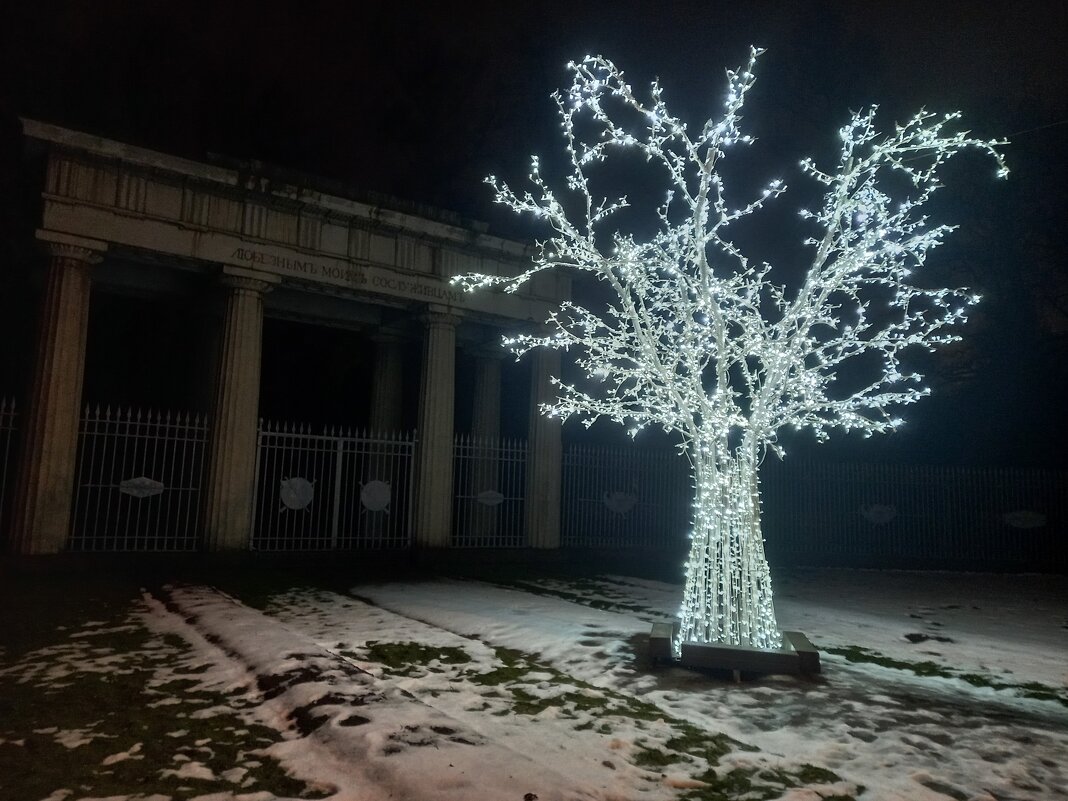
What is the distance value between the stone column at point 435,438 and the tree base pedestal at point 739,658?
851 centimetres

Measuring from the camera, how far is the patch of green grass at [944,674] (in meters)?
5.46

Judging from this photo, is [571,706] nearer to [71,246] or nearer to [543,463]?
[543,463]

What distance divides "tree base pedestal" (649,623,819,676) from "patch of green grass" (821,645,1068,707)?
3.02 ft

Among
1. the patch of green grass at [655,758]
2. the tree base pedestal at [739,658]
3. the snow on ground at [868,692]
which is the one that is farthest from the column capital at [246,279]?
the patch of green grass at [655,758]

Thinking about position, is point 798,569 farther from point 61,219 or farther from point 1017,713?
point 61,219

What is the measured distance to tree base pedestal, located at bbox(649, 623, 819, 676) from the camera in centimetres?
564

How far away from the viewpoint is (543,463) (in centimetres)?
1530

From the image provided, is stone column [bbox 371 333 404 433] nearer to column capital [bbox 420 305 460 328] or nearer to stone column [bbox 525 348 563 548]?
column capital [bbox 420 305 460 328]

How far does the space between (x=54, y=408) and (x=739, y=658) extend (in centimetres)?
1060

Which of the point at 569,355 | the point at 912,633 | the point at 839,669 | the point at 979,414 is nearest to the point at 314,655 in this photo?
the point at 839,669

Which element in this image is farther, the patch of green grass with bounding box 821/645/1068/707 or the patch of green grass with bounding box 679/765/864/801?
the patch of green grass with bounding box 821/645/1068/707

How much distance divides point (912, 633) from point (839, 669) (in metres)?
2.70

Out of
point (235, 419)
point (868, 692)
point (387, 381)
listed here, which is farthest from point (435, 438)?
point (868, 692)

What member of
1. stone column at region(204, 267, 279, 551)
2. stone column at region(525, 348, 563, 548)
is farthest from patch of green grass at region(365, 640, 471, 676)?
stone column at region(525, 348, 563, 548)
